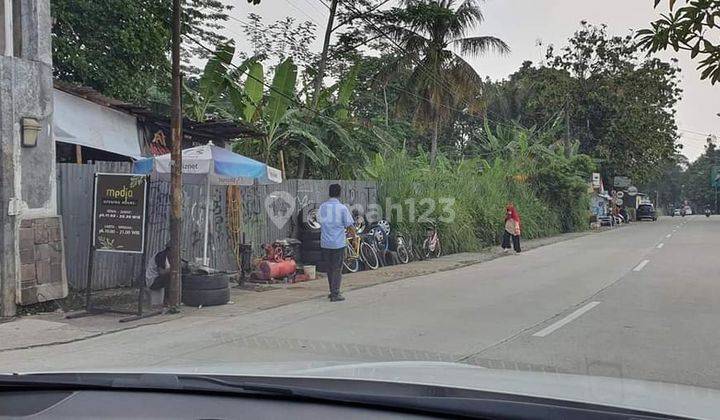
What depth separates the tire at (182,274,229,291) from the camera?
10820 millimetres

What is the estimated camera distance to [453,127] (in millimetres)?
52438

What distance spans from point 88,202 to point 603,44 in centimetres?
4085

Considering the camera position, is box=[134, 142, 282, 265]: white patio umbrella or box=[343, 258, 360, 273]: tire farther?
box=[343, 258, 360, 273]: tire

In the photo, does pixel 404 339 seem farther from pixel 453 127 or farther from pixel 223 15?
pixel 453 127

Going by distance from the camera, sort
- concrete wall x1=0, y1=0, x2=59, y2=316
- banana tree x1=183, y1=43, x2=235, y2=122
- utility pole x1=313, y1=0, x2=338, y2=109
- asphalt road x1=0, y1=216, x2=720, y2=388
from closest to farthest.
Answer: asphalt road x1=0, y1=216, x2=720, y2=388 < concrete wall x1=0, y1=0, x2=59, y2=316 < banana tree x1=183, y1=43, x2=235, y2=122 < utility pole x1=313, y1=0, x2=338, y2=109

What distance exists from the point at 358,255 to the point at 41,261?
26.6 feet

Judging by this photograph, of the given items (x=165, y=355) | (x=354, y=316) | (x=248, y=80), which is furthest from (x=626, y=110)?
(x=165, y=355)

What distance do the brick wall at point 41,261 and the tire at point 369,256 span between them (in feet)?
26.4

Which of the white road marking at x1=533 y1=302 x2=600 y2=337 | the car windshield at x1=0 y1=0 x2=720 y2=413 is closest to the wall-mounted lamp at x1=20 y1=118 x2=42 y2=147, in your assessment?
the car windshield at x1=0 y1=0 x2=720 y2=413

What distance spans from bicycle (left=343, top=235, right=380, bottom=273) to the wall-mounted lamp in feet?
25.3

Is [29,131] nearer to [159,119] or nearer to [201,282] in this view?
[201,282]

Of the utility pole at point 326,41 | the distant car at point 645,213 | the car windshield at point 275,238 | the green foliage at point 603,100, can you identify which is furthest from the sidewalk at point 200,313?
the distant car at point 645,213

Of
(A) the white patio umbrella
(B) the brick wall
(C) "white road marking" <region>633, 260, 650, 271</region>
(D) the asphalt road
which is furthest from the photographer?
(C) "white road marking" <region>633, 260, 650, 271</region>

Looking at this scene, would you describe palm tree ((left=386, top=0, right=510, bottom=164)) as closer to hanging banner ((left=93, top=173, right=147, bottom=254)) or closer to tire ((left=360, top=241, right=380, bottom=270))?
tire ((left=360, top=241, right=380, bottom=270))
